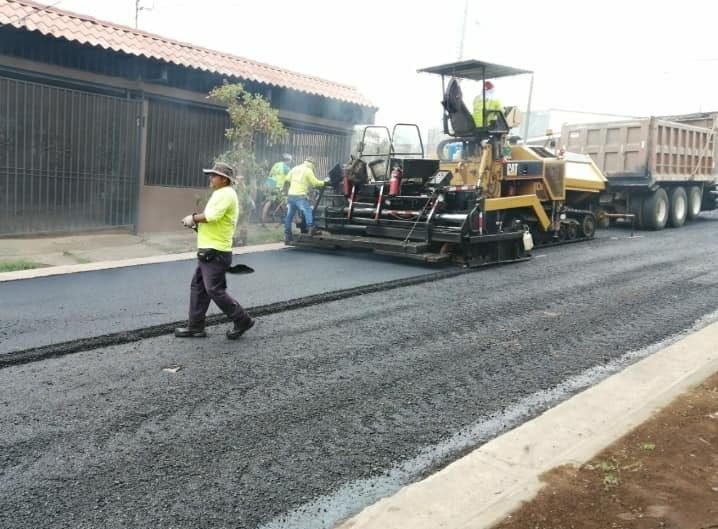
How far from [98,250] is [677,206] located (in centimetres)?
1188

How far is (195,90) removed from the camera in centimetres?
1247

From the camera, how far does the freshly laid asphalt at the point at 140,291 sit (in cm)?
586

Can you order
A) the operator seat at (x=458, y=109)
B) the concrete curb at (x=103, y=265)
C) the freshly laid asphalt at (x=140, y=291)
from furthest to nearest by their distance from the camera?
the operator seat at (x=458, y=109), the concrete curb at (x=103, y=265), the freshly laid asphalt at (x=140, y=291)

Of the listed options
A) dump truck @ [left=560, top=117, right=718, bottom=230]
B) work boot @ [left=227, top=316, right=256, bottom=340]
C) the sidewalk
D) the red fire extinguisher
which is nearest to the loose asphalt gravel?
work boot @ [left=227, top=316, right=256, bottom=340]

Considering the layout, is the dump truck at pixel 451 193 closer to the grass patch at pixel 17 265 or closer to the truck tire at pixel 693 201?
the grass patch at pixel 17 265

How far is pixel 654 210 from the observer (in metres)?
14.1

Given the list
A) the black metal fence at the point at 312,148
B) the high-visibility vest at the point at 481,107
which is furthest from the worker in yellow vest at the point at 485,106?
the black metal fence at the point at 312,148

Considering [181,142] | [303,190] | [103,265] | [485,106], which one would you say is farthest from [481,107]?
[103,265]

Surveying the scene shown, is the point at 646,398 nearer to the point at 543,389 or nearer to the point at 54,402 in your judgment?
the point at 543,389

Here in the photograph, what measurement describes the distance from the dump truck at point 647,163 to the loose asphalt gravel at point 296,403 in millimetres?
7233

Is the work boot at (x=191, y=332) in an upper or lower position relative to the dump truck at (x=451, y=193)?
lower

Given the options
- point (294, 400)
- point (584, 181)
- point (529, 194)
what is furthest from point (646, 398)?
point (584, 181)

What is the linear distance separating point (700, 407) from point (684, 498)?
1287 mm

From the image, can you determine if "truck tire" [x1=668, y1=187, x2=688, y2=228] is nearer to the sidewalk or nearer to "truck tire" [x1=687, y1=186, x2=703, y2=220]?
"truck tire" [x1=687, y1=186, x2=703, y2=220]
